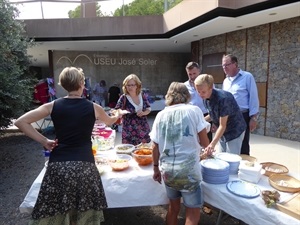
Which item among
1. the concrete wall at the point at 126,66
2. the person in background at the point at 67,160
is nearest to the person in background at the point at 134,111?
the person in background at the point at 67,160

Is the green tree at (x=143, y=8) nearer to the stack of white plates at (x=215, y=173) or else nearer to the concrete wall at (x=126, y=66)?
the concrete wall at (x=126, y=66)

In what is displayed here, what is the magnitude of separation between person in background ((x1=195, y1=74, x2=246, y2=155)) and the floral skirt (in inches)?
38.8

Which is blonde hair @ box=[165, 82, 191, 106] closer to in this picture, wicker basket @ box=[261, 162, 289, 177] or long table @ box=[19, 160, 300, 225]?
long table @ box=[19, 160, 300, 225]

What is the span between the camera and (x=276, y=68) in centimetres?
637

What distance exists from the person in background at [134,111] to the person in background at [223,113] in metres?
0.86

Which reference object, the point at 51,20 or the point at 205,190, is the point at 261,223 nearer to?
the point at 205,190

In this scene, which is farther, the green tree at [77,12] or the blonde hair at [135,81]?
the green tree at [77,12]

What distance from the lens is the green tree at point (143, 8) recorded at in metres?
8.03

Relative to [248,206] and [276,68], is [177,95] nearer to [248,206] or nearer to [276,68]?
[248,206]

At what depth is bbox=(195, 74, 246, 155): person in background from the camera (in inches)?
82.1

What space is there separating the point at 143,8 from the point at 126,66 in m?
4.34

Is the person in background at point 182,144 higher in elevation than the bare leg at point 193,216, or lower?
higher

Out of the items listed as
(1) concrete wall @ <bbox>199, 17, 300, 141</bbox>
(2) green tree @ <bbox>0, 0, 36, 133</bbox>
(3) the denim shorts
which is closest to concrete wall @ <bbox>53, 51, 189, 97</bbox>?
(2) green tree @ <bbox>0, 0, 36, 133</bbox>

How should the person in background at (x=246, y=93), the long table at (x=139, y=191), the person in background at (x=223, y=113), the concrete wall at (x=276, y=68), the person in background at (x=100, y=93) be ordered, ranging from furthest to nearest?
the person in background at (x=100, y=93), the concrete wall at (x=276, y=68), the person in background at (x=246, y=93), the person in background at (x=223, y=113), the long table at (x=139, y=191)
